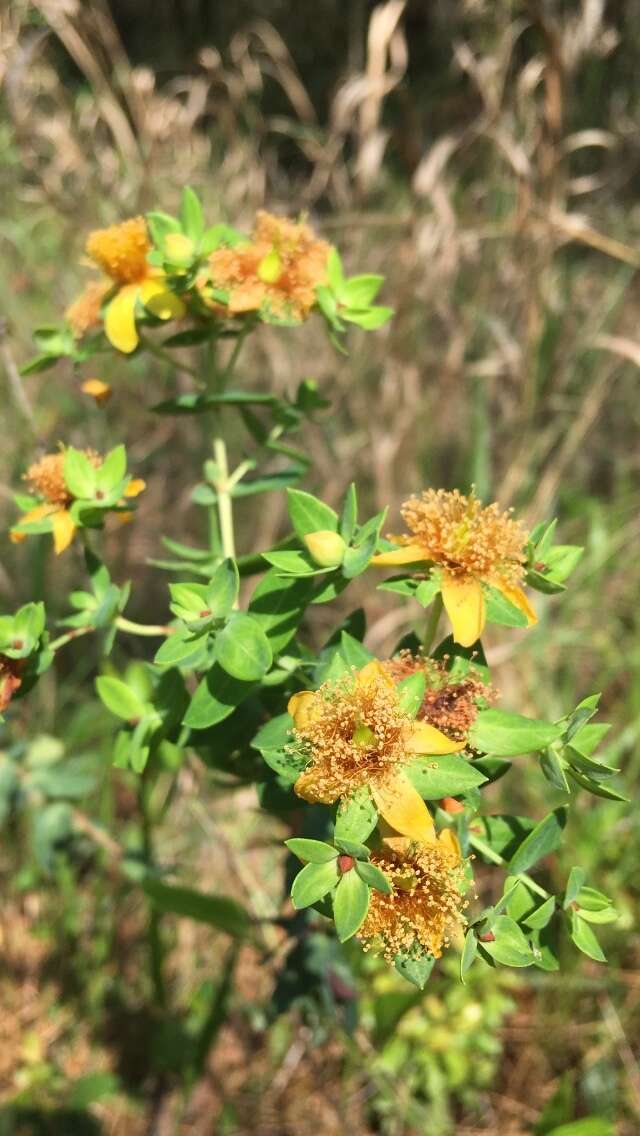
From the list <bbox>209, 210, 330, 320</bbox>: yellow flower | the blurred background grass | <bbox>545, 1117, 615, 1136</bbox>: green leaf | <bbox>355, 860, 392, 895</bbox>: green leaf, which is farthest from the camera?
the blurred background grass

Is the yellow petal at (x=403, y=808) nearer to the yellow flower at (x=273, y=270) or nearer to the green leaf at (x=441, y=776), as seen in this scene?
the green leaf at (x=441, y=776)

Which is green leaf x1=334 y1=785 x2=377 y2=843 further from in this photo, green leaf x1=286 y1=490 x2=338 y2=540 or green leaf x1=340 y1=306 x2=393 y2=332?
green leaf x1=340 y1=306 x2=393 y2=332

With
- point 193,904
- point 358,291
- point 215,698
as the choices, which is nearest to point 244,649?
point 215,698

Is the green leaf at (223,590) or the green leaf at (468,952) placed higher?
the green leaf at (223,590)

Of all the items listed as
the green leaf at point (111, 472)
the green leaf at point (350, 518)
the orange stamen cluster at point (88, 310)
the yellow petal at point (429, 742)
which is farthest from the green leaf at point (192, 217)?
the yellow petal at point (429, 742)

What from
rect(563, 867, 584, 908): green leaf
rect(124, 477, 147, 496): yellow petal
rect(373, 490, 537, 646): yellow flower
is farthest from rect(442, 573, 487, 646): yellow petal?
rect(124, 477, 147, 496): yellow petal

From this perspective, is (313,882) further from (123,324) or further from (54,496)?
(123,324)

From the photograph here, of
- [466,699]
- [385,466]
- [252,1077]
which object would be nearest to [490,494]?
[385,466]
